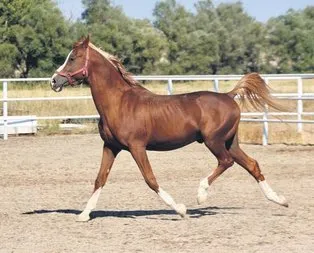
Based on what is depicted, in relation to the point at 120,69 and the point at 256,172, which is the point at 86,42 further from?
the point at 256,172

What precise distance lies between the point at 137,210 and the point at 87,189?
1.98 m

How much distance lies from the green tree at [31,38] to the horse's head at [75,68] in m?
32.7

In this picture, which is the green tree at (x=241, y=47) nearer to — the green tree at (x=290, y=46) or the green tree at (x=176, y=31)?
the green tree at (x=290, y=46)

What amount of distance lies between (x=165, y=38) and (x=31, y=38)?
1543 centimetres

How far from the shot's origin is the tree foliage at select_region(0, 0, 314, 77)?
138ft

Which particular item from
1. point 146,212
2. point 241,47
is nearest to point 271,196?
point 146,212

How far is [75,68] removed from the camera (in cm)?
823

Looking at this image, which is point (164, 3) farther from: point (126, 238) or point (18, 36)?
point (126, 238)

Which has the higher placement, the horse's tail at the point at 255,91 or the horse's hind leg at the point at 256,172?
the horse's tail at the point at 255,91

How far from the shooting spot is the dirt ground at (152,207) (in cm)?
681

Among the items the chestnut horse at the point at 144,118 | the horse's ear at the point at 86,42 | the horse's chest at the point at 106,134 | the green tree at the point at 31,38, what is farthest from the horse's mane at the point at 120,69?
the green tree at the point at 31,38

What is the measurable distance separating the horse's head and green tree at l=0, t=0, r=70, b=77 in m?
32.7

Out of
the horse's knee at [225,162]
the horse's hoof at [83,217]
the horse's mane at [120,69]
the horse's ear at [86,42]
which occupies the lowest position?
the horse's hoof at [83,217]

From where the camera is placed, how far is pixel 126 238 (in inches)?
278
